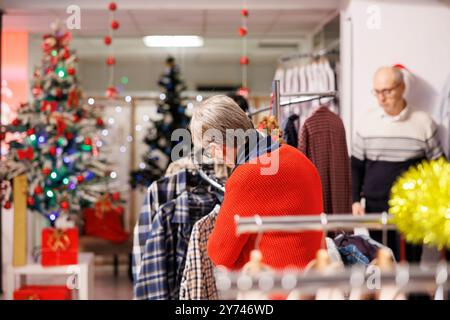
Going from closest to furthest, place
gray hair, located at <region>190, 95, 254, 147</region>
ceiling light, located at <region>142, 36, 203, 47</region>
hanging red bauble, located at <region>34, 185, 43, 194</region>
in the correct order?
1. gray hair, located at <region>190, 95, 254, 147</region>
2. hanging red bauble, located at <region>34, 185, 43, 194</region>
3. ceiling light, located at <region>142, 36, 203, 47</region>

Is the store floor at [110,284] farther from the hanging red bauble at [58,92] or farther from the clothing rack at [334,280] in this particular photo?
the clothing rack at [334,280]

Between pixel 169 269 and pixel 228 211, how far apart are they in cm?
129

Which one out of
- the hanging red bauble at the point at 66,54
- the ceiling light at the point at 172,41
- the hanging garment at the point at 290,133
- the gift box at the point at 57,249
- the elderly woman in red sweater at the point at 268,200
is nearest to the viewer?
the elderly woman in red sweater at the point at 268,200

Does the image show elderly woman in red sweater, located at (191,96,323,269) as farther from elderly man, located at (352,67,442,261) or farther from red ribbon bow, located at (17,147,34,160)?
red ribbon bow, located at (17,147,34,160)

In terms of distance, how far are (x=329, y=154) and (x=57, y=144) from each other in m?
2.53

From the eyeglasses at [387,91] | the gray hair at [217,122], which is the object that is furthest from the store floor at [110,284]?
the gray hair at [217,122]

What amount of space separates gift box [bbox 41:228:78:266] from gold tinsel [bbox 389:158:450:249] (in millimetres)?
3675

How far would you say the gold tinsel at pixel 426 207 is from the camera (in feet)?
5.56

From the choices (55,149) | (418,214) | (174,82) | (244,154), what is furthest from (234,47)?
(418,214)

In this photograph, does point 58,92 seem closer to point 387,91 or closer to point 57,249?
point 57,249

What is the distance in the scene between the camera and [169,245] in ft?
11.4

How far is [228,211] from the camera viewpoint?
2.28 m

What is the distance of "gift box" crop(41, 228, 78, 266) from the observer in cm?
507

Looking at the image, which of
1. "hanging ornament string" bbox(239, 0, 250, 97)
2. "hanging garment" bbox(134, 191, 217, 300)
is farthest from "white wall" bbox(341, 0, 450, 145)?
"hanging garment" bbox(134, 191, 217, 300)
